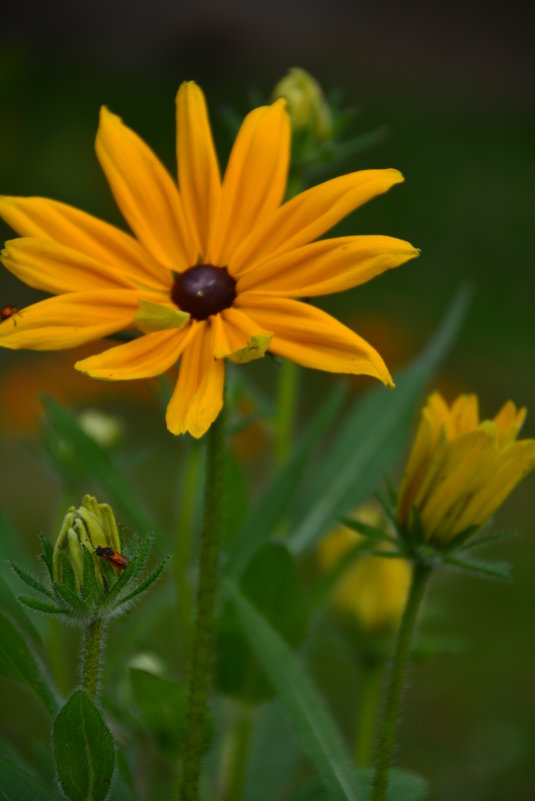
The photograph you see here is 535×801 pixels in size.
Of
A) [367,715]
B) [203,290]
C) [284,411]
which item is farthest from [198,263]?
[367,715]

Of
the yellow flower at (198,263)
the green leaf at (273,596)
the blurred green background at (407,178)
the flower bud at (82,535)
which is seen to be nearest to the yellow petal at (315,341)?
the yellow flower at (198,263)

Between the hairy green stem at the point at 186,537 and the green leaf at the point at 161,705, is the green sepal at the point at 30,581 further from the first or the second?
the hairy green stem at the point at 186,537

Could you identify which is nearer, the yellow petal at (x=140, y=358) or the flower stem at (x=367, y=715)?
the yellow petal at (x=140, y=358)

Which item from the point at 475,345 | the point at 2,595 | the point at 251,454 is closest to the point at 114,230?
the point at 2,595

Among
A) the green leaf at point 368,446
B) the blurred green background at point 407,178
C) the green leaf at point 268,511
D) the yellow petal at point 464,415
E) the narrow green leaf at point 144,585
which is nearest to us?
the narrow green leaf at point 144,585

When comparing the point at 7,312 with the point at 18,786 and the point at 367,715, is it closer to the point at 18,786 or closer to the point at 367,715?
the point at 18,786

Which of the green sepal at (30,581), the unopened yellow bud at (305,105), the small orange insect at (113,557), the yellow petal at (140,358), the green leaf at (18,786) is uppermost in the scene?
the unopened yellow bud at (305,105)

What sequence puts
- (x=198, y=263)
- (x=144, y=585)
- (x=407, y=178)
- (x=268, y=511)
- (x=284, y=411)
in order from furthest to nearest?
(x=407, y=178)
(x=284, y=411)
(x=268, y=511)
(x=198, y=263)
(x=144, y=585)

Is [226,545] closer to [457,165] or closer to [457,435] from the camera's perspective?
[457,435]
